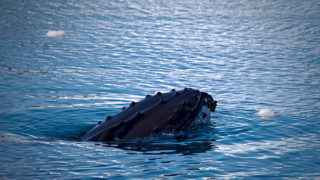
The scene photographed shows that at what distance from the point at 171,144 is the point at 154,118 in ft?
2.33

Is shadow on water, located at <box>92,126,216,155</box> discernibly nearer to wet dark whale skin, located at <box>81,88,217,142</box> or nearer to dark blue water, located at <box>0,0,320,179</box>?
dark blue water, located at <box>0,0,320,179</box>

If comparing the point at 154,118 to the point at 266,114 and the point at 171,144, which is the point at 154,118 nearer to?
the point at 171,144

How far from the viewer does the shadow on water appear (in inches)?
312

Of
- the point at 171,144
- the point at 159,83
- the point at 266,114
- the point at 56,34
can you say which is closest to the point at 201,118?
the point at 171,144

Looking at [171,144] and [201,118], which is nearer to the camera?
[171,144]

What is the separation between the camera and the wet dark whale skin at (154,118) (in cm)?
783

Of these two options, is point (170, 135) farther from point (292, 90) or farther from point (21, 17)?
point (21, 17)

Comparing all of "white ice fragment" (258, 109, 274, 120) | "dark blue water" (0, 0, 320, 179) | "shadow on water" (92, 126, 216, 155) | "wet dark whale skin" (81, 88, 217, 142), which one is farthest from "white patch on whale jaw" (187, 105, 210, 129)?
"white ice fragment" (258, 109, 274, 120)

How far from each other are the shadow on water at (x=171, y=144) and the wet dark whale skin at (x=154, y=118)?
0.13m

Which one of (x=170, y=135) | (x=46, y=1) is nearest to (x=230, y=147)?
(x=170, y=135)

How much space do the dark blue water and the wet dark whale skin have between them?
0.85 feet

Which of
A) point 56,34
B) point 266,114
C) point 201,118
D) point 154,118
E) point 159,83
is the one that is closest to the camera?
point 154,118

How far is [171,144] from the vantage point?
8172 millimetres

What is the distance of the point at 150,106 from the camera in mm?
7957
